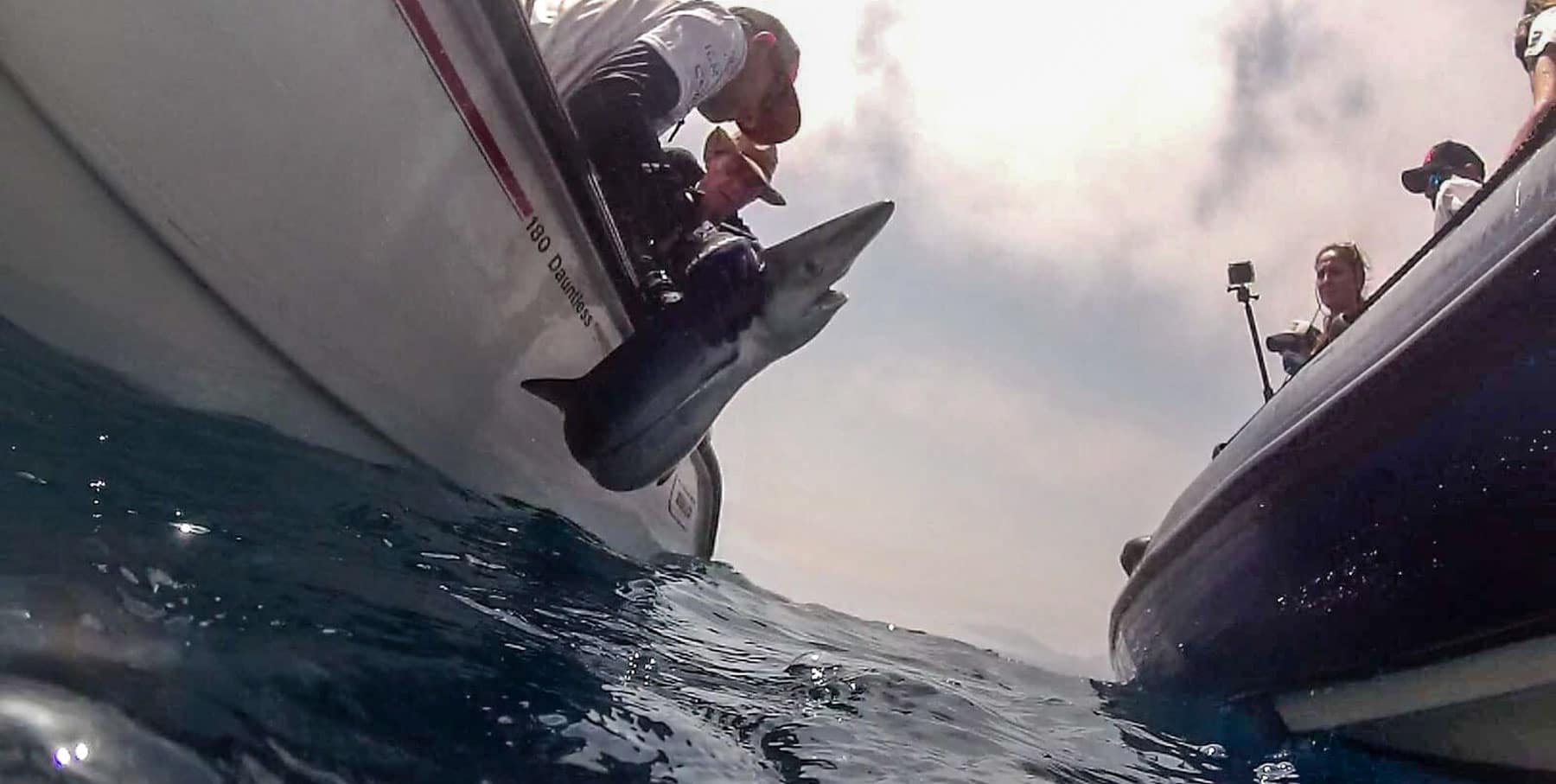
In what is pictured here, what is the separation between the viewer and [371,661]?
155cm

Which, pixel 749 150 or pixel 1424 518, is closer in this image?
pixel 1424 518

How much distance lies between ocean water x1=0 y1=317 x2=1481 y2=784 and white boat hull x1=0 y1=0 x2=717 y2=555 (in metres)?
0.15

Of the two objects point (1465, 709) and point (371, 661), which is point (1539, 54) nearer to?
point (1465, 709)

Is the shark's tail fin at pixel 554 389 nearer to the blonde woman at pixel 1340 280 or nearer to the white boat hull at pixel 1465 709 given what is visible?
the white boat hull at pixel 1465 709

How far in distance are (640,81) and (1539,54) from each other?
3.10 m

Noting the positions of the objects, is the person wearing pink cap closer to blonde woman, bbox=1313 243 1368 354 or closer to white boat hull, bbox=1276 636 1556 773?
blonde woman, bbox=1313 243 1368 354

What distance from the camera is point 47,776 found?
95 centimetres

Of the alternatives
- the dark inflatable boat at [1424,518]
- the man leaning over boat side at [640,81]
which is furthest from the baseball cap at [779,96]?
the dark inflatable boat at [1424,518]

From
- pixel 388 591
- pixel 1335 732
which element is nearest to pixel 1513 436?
pixel 1335 732

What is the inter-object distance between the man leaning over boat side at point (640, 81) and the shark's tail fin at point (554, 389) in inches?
23.3

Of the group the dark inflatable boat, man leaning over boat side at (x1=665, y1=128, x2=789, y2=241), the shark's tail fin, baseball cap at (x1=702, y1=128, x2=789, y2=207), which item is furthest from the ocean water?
baseball cap at (x1=702, y1=128, x2=789, y2=207)

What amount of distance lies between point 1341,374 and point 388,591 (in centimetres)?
262

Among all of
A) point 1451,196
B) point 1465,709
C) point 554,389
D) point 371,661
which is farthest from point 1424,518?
point 554,389

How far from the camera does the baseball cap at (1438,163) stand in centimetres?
456
